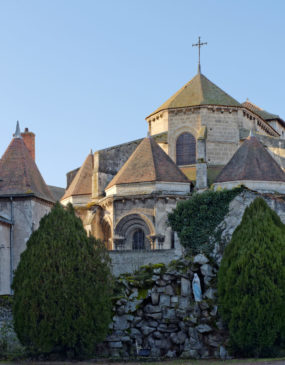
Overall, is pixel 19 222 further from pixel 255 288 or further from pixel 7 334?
pixel 255 288

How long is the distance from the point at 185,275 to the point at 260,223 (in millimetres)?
3522

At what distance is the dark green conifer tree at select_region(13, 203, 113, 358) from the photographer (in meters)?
25.7

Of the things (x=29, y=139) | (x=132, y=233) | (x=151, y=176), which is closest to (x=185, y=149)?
(x=151, y=176)

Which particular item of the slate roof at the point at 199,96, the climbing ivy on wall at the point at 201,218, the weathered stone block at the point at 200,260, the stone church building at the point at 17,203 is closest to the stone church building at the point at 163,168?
the slate roof at the point at 199,96

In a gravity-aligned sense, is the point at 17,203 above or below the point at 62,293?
above

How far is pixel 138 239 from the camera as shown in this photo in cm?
4372

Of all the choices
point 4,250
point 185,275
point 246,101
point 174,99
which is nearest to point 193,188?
point 174,99

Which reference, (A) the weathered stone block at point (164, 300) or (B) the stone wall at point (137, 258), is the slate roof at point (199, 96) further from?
(A) the weathered stone block at point (164, 300)

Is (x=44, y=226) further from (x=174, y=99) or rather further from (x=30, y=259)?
(x=174, y=99)

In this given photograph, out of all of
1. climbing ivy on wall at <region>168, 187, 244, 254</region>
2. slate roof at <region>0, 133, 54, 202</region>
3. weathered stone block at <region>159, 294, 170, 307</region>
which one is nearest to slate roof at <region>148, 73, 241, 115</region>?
slate roof at <region>0, 133, 54, 202</region>

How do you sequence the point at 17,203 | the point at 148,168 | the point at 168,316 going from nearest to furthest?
1. the point at 168,316
2. the point at 17,203
3. the point at 148,168

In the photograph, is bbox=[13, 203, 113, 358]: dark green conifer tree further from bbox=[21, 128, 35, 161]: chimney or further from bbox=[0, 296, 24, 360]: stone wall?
bbox=[21, 128, 35, 161]: chimney

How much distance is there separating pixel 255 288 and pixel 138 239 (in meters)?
18.4

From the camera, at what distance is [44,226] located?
1101 inches
